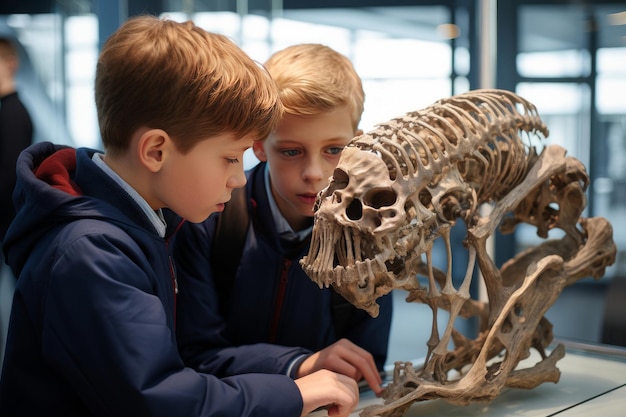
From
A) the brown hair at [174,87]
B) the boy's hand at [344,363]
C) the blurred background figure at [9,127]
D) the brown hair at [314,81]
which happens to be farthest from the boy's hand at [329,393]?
A: the blurred background figure at [9,127]

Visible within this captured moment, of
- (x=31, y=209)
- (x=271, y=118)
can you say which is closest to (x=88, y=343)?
(x=31, y=209)

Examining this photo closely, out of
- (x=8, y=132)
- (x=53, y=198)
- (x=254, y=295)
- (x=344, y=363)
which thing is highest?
(x=8, y=132)

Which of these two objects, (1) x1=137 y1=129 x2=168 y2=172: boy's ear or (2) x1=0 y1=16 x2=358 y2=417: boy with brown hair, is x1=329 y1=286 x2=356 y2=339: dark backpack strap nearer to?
(2) x1=0 y1=16 x2=358 y2=417: boy with brown hair

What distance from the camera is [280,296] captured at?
1.58 meters

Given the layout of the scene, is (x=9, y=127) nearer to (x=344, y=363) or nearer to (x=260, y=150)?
(x=260, y=150)

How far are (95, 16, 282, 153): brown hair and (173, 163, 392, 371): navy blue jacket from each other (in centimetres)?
37

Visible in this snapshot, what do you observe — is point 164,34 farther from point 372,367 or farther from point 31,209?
point 372,367

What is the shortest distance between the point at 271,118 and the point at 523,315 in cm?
70

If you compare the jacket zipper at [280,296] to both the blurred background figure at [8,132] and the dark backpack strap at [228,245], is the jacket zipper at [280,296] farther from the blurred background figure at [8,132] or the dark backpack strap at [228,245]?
the blurred background figure at [8,132]

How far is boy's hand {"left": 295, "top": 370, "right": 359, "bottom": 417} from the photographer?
119cm

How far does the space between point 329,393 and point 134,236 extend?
43 cm

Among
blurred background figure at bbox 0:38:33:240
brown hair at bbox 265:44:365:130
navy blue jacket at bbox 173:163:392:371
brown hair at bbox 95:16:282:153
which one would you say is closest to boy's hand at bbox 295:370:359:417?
navy blue jacket at bbox 173:163:392:371

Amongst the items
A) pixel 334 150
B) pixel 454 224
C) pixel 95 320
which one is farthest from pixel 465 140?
pixel 95 320

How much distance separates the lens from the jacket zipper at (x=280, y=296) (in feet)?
5.13
